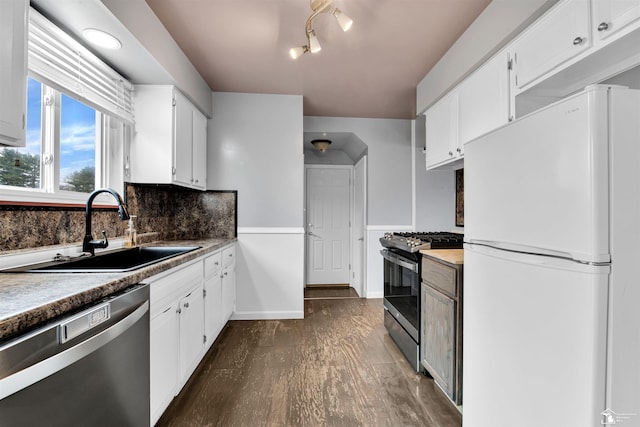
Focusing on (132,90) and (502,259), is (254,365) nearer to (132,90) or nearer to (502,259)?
(502,259)

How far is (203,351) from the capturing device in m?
2.18

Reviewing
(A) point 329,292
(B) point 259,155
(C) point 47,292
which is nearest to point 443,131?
(B) point 259,155

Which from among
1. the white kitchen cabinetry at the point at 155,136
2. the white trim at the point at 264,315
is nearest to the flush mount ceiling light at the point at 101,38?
the white kitchen cabinetry at the point at 155,136

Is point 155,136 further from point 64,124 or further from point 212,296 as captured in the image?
point 212,296

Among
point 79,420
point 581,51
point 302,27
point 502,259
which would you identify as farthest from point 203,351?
point 581,51

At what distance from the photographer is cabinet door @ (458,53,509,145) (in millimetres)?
1806

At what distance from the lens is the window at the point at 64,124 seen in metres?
1.49

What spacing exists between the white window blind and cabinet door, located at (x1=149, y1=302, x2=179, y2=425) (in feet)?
4.55

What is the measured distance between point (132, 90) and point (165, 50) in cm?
51

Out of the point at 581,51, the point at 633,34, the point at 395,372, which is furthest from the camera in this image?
the point at 395,372

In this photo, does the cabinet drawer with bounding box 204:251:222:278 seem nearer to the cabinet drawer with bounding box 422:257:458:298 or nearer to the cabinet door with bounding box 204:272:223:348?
the cabinet door with bounding box 204:272:223:348

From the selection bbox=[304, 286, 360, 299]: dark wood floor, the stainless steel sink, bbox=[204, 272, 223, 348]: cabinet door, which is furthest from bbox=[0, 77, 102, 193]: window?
bbox=[304, 286, 360, 299]: dark wood floor

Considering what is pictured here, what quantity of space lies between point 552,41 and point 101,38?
2.44 m

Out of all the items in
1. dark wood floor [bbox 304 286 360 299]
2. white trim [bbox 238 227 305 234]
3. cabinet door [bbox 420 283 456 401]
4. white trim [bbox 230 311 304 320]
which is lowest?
dark wood floor [bbox 304 286 360 299]
